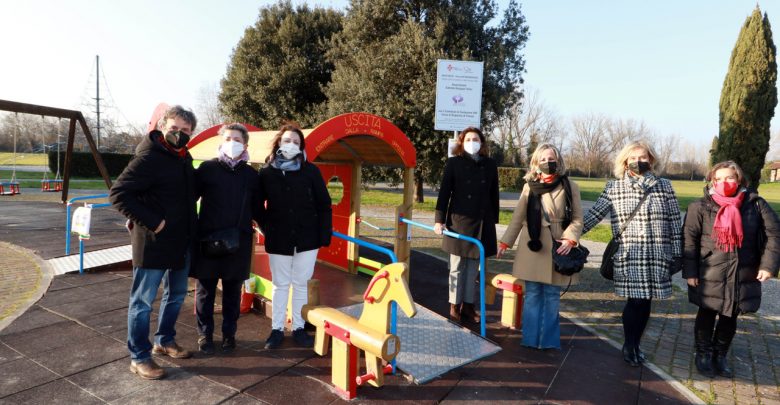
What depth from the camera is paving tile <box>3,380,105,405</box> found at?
3107mm

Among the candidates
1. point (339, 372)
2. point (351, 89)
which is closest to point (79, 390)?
point (339, 372)

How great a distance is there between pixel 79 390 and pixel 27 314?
7.12ft

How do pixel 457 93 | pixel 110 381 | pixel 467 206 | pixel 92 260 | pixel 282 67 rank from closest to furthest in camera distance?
pixel 110 381
pixel 467 206
pixel 92 260
pixel 457 93
pixel 282 67

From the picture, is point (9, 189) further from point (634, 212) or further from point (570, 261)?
point (634, 212)

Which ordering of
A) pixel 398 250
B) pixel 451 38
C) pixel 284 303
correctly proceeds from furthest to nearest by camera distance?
1. pixel 451 38
2. pixel 398 250
3. pixel 284 303

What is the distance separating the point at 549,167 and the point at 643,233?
37.6 inches

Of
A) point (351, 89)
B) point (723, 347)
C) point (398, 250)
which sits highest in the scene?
point (351, 89)

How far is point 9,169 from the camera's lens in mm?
31328

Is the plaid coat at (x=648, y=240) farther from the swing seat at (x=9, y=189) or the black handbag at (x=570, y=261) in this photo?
the swing seat at (x=9, y=189)

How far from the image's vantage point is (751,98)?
42.3 ft

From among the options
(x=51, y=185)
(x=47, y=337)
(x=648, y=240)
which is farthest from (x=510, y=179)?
(x=47, y=337)

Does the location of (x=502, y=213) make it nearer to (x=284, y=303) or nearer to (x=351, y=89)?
(x=351, y=89)

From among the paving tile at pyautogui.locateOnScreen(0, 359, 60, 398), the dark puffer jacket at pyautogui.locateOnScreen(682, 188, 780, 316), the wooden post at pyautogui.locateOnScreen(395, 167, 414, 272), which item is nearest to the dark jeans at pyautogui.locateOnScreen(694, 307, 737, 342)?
the dark puffer jacket at pyautogui.locateOnScreen(682, 188, 780, 316)

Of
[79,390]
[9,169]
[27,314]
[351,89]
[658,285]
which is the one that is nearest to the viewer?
[79,390]
